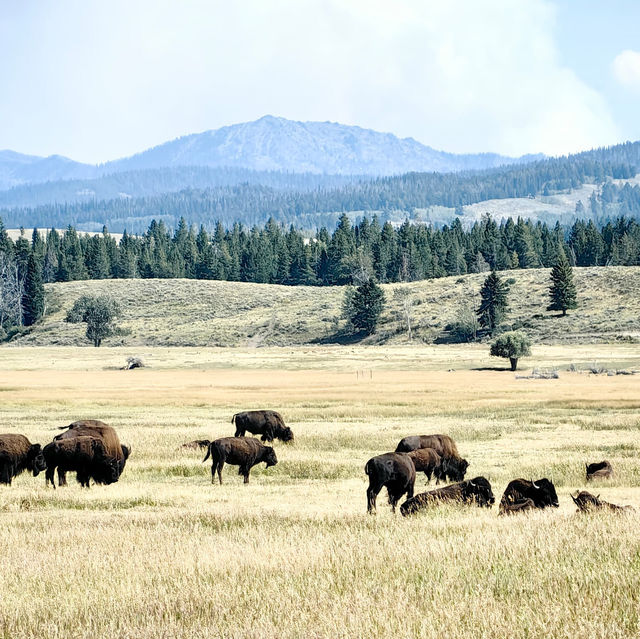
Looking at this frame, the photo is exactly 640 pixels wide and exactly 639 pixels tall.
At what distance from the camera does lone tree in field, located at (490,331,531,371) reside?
77938 millimetres

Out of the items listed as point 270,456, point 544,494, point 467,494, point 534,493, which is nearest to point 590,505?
point 544,494

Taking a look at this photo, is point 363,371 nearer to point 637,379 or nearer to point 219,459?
point 637,379

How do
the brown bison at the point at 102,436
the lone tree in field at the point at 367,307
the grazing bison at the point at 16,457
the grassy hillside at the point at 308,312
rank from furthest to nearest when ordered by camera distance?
1. the lone tree in field at the point at 367,307
2. the grassy hillside at the point at 308,312
3. the brown bison at the point at 102,436
4. the grazing bison at the point at 16,457

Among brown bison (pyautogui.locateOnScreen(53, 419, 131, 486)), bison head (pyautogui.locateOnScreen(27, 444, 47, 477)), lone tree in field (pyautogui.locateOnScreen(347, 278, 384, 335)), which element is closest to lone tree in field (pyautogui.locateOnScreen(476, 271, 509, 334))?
lone tree in field (pyautogui.locateOnScreen(347, 278, 384, 335))

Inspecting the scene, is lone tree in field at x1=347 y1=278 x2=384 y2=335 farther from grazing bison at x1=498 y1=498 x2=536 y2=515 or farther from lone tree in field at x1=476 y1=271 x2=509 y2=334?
grazing bison at x1=498 y1=498 x2=536 y2=515

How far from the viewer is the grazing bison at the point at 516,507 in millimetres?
14000

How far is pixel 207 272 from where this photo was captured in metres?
183

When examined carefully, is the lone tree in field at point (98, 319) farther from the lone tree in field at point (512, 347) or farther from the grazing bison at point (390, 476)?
the grazing bison at point (390, 476)

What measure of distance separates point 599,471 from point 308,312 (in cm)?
12373

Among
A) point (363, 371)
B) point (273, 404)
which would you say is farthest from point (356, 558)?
point (363, 371)

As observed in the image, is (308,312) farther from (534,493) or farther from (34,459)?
(534,493)

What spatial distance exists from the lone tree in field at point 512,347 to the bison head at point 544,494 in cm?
6419

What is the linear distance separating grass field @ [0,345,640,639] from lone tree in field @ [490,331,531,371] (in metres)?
44.0

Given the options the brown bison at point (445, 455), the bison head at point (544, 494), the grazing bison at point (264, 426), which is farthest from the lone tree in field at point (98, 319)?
the bison head at point (544, 494)
